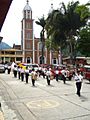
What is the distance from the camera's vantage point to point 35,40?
87.9m

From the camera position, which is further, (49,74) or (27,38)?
(27,38)

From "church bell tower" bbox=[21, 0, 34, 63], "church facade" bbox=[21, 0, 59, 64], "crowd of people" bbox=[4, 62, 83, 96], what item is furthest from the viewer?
"church facade" bbox=[21, 0, 59, 64]

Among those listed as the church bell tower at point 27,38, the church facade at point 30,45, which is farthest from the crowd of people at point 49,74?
the church facade at point 30,45

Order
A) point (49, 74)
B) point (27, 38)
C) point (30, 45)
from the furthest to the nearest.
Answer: point (30, 45)
point (27, 38)
point (49, 74)

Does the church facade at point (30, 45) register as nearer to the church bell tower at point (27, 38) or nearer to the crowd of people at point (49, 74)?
the church bell tower at point (27, 38)

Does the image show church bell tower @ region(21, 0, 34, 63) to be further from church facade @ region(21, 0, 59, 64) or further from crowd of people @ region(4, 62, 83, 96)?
crowd of people @ region(4, 62, 83, 96)

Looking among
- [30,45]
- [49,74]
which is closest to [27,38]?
[30,45]

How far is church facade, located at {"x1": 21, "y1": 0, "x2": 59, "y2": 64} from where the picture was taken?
86.6 meters

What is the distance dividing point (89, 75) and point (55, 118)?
17.8 meters

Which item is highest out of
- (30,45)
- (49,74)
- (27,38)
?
(27,38)

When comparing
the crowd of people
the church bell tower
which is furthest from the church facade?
the crowd of people

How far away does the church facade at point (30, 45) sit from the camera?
284 feet

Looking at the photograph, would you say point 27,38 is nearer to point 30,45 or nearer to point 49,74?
point 30,45

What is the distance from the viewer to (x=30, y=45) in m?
87.7
